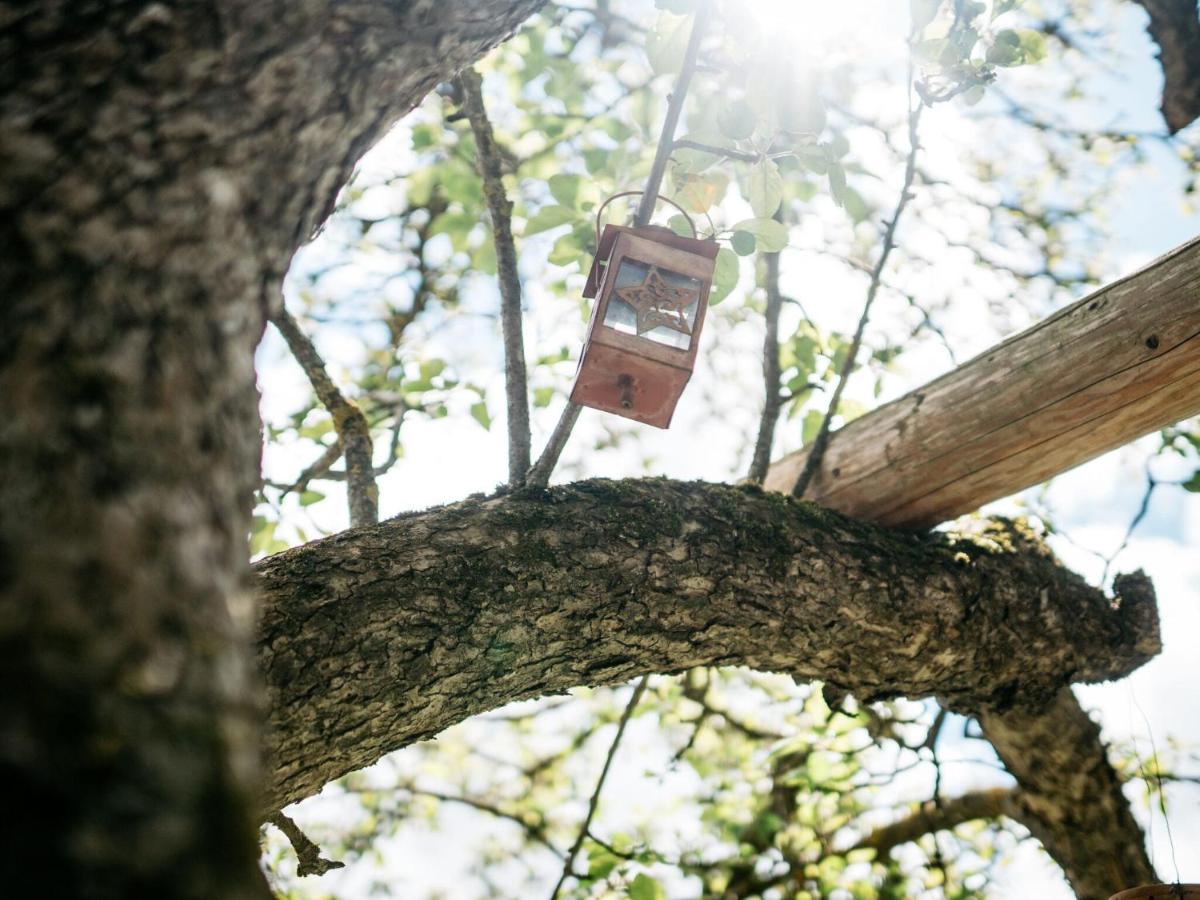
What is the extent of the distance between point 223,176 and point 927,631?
5.82 feet

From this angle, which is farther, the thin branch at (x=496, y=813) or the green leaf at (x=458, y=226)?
the thin branch at (x=496, y=813)

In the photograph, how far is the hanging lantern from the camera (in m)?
1.84

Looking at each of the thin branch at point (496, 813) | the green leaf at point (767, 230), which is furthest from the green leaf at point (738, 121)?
the thin branch at point (496, 813)

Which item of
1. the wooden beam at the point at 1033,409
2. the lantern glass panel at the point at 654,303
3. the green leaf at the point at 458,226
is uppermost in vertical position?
the green leaf at the point at 458,226

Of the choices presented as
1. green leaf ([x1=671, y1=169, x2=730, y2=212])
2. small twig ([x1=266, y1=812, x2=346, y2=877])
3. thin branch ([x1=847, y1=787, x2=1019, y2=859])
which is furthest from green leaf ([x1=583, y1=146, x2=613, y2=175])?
thin branch ([x1=847, y1=787, x2=1019, y2=859])

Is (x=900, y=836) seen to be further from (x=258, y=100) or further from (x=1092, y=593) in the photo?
(x=258, y=100)

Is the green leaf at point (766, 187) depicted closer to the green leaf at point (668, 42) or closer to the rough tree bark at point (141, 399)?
the green leaf at point (668, 42)

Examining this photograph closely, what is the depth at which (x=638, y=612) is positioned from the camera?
1768 mm

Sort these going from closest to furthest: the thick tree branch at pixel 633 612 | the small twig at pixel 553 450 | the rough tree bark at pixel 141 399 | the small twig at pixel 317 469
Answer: the rough tree bark at pixel 141 399 < the thick tree branch at pixel 633 612 < the small twig at pixel 553 450 < the small twig at pixel 317 469

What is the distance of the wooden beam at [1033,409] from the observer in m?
1.88

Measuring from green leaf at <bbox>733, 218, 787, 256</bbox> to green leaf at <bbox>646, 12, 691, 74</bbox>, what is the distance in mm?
421

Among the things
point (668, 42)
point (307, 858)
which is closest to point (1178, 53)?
point (668, 42)

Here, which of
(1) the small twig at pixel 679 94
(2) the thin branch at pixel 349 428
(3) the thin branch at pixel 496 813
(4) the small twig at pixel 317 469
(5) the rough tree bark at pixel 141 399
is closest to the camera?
(5) the rough tree bark at pixel 141 399

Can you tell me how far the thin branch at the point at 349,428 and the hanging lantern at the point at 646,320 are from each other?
2.15 feet
